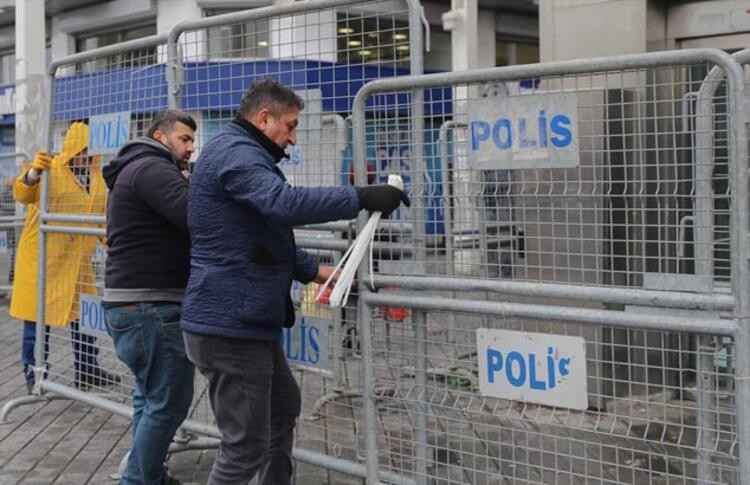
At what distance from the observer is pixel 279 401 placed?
4.09 meters

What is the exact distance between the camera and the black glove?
3523mm

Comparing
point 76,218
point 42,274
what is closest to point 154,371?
point 76,218

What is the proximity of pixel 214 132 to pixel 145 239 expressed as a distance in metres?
1.00

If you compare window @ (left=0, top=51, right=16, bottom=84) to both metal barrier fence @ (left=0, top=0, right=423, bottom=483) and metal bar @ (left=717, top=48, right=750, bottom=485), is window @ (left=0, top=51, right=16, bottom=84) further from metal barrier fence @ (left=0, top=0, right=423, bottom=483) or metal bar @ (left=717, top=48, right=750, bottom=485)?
metal bar @ (left=717, top=48, right=750, bottom=485)

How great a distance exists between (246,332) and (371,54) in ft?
6.80

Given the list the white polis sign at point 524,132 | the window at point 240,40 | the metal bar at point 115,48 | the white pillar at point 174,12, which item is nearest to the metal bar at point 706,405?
the white polis sign at point 524,132

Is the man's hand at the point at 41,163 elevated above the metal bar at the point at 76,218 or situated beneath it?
elevated above

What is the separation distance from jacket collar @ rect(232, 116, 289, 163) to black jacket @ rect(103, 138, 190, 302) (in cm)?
69

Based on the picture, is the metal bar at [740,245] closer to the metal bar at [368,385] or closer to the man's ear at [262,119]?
the metal bar at [368,385]

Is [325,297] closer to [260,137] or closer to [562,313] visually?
[260,137]

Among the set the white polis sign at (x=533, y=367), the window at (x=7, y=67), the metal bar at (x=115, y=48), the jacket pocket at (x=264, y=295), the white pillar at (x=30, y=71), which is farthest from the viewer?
the window at (x=7, y=67)

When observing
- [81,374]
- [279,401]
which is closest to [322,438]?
[279,401]

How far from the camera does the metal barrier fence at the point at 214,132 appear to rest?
466cm

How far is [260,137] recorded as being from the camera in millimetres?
3727
